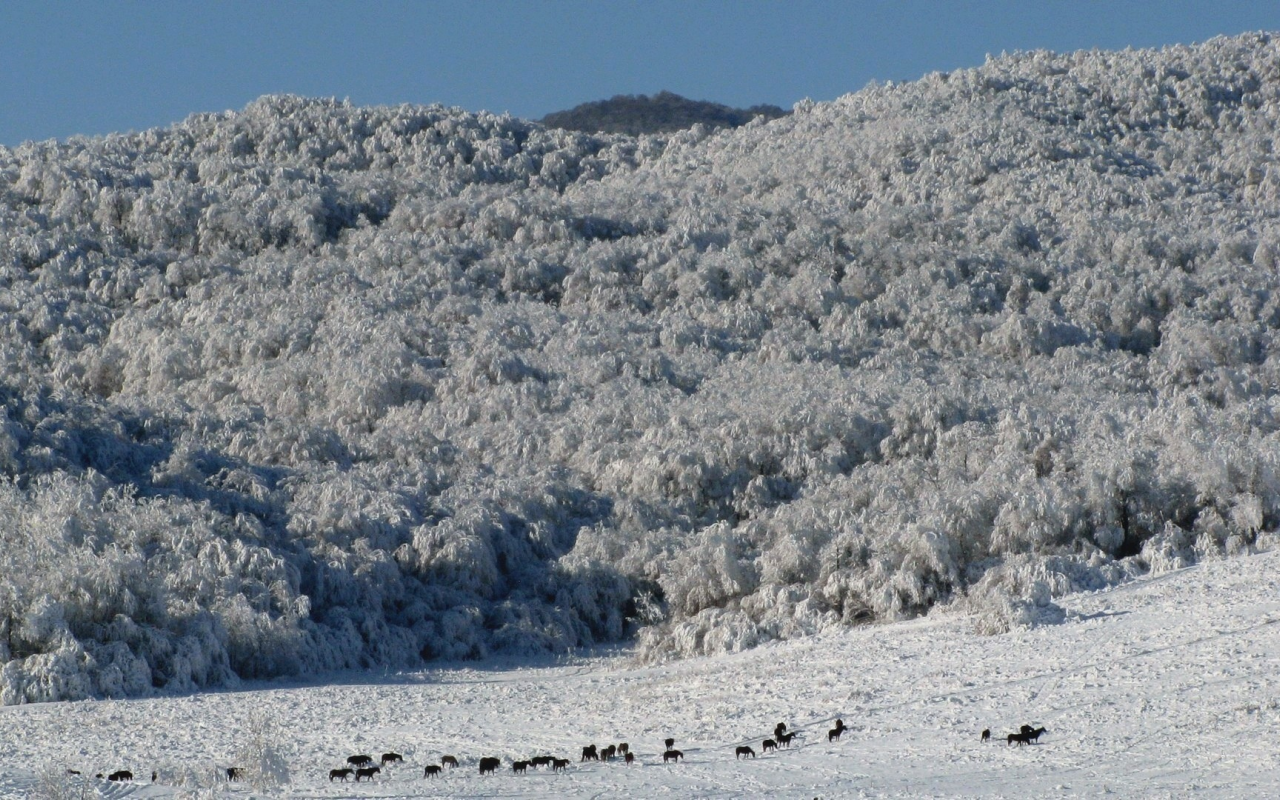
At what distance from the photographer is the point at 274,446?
33219mm

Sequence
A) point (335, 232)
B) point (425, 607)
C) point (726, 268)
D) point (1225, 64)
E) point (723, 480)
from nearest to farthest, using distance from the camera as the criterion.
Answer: point (425, 607) < point (723, 480) < point (726, 268) < point (335, 232) < point (1225, 64)

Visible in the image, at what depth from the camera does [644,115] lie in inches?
4466

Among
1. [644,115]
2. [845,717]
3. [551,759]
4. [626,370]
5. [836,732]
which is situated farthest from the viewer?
[644,115]

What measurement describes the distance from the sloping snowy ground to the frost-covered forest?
5.93 feet

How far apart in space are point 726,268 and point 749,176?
1045 centimetres

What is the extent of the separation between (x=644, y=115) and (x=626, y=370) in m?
78.7

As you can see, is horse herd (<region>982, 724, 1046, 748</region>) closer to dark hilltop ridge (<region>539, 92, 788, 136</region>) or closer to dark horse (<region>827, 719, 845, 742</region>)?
dark horse (<region>827, 719, 845, 742</region>)

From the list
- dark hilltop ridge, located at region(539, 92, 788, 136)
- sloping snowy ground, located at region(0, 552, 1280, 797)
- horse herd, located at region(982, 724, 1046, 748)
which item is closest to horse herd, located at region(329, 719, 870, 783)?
sloping snowy ground, located at region(0, 552, 1280, 797)

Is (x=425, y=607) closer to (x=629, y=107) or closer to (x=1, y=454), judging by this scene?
(x=1, y=454)

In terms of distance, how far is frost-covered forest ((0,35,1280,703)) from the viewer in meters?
25.3

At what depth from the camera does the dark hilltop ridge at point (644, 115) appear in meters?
106

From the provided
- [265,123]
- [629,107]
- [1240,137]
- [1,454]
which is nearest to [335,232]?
[265,123]

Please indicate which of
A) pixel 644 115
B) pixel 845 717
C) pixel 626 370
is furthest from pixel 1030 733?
pixel 644 115

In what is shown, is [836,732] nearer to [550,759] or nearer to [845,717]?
[845,717]
